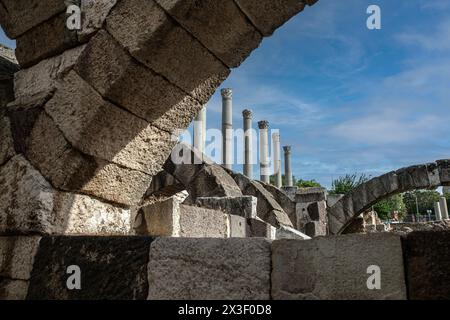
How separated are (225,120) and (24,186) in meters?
17.9

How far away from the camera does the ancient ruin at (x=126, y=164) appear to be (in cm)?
171

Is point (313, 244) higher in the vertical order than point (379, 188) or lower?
lower

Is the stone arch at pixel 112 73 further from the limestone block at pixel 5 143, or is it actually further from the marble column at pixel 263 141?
the marble column at pixel 263 141

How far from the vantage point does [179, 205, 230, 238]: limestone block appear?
394cm

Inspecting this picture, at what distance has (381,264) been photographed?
1.60 m

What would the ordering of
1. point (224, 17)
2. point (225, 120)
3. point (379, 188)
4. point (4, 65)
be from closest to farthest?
point (224, 17)
point (4, 65)
point (379, 188)
point (225, 120)

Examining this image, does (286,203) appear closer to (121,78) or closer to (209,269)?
(121,78)

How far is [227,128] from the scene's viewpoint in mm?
20422

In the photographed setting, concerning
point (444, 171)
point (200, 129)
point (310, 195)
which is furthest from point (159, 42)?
point (200, 129)

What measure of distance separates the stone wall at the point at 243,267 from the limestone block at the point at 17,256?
0.14 ft

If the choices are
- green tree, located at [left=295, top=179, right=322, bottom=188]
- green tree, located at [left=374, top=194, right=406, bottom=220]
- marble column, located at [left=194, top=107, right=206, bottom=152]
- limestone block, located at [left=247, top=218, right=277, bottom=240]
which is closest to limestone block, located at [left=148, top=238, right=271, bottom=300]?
limestone block, located at [left=247, top=218, right=277, bottom=240]

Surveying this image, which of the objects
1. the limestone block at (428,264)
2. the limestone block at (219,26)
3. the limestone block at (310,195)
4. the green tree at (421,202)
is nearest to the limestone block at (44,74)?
the limestone block at (219,26)
